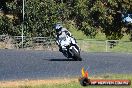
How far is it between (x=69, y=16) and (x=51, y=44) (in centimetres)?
787

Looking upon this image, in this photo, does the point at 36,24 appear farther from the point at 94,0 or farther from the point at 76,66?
the point at 76,66

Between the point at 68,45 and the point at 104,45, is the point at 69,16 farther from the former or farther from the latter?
the point at 68,45

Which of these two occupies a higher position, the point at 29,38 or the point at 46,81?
the point at 46,81

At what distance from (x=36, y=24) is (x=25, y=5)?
87.8 inches

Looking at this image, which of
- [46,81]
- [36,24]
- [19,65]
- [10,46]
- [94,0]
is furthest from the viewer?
[94,0]

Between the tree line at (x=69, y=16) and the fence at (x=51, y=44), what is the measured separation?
165 centimetres

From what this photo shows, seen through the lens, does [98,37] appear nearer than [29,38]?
No

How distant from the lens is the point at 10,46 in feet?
132

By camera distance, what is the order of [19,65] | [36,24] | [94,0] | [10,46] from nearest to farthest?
[19,65], [10,46], [36,24], [94,0]

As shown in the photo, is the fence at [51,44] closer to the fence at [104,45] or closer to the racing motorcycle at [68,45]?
the fence at [104,45]

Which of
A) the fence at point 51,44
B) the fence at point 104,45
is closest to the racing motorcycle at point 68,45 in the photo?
the fence at point 51,44

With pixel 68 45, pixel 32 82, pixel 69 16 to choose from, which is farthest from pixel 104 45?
pixel 32 82

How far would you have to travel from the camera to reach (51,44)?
132 ft

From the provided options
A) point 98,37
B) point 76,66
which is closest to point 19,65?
point 76,66
